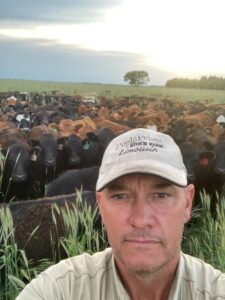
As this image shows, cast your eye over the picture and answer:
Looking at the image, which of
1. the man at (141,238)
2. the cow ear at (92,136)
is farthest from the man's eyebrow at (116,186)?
the cow ear at (92,136)

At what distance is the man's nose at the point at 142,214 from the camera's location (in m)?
1.23

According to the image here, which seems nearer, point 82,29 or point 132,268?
point 132,268

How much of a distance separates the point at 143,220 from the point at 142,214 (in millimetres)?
18

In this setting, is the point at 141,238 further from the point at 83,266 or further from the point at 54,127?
the point at 54,127

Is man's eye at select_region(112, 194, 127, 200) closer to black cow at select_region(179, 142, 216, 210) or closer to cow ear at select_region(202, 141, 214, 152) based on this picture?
black cow at select_region(179, 142, 216, 210)

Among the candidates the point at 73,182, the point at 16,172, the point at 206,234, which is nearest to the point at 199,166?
the point at 206,234

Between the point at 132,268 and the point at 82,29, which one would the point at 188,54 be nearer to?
the point at 82,29

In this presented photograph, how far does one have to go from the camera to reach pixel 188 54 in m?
3.81

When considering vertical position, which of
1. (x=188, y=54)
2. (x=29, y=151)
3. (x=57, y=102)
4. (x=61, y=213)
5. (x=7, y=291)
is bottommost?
(x=7, y=291)

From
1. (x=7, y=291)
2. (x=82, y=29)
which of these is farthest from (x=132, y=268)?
(x=82, y=29)

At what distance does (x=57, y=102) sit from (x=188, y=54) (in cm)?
89

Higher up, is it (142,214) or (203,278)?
(142,214)

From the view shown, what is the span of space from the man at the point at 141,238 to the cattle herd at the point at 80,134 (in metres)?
2.35

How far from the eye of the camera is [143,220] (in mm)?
1235
